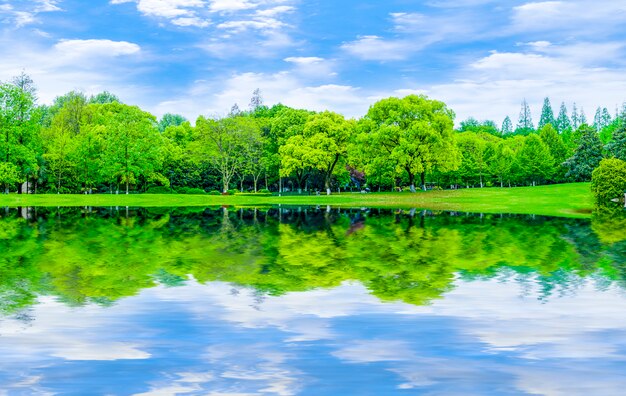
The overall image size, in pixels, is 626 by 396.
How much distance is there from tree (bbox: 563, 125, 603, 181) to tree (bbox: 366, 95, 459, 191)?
26.5 m

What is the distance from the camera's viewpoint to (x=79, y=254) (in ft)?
67.4

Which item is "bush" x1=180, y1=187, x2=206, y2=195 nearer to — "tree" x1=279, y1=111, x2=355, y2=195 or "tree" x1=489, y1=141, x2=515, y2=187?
"tree" x1=279, y1=111, x2=355, y2=195

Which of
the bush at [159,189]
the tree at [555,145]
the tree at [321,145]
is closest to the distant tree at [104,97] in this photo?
the bush at [159,189]

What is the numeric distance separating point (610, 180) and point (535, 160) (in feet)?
207

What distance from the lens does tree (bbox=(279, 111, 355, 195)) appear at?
3706 inches

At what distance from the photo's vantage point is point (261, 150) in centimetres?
10988

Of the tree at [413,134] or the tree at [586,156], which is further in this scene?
the tree at [586,156]

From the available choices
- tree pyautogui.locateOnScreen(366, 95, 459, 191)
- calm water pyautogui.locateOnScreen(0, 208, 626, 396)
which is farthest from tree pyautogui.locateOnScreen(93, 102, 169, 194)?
calm water pyautogui.locateOnScreen(0, 208, 626, 396)

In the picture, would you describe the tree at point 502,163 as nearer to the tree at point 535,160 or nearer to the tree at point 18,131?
the tree at point 535,160

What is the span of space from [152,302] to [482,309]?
6.65m

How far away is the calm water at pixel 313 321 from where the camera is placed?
7.66m

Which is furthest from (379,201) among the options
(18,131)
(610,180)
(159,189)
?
(18,131)

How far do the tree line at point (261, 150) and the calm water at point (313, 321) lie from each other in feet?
216

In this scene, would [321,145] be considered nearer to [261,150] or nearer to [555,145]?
[261,150]
